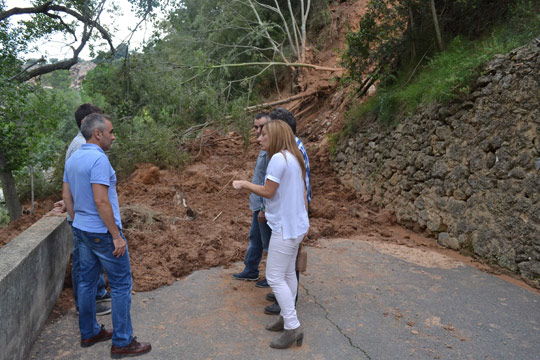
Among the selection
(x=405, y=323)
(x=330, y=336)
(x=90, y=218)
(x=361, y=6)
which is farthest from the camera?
(x=361, y=6)

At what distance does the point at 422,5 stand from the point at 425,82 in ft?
5.81

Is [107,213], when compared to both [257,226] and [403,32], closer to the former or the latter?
[257,226]

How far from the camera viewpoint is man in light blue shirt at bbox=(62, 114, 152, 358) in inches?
121

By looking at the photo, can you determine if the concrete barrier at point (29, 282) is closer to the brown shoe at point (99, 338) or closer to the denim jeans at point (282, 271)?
the brown shoe at point (99, 338)

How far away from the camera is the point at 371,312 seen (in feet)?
13.7

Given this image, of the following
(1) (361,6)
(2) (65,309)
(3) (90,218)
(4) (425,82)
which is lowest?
(2) (65,309)

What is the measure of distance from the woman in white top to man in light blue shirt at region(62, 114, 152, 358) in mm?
973

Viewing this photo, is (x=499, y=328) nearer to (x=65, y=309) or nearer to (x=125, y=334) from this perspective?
(x=125, y=334)

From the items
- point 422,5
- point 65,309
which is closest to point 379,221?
point 422,5

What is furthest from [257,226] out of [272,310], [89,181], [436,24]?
[436,24]

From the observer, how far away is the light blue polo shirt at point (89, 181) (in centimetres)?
306

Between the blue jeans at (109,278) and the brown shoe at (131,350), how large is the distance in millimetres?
31

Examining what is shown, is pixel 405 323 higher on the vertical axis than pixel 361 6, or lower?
lower

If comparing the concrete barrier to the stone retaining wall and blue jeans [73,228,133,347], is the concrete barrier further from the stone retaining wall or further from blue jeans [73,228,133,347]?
the stone retaining wall
